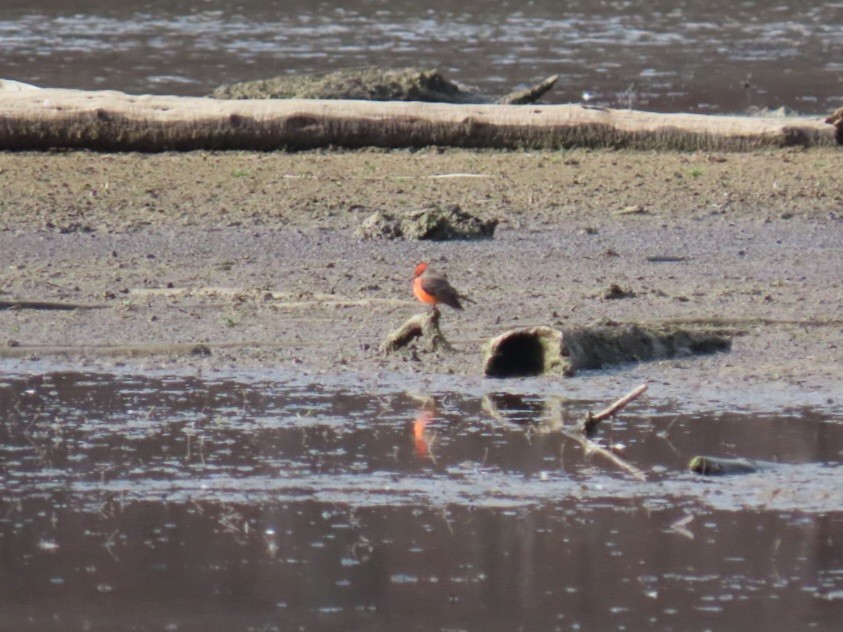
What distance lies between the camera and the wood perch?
722cm

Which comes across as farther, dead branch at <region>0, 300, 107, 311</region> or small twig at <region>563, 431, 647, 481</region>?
dead branch at <region>0, 300, 107, 311</region>

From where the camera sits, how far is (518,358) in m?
7.16

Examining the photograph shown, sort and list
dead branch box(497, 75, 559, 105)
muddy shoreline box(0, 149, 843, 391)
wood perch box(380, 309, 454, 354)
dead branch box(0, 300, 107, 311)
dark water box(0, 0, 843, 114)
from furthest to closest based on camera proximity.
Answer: dark water box(0, 0, 843, 114) < dead branch box(497, 75, 559, 105) < dead branch box(0, 300, 107, 311) < muddy shoreline box(0, 149, 843, 391) < wood perch box(380, 309, 454, 354)

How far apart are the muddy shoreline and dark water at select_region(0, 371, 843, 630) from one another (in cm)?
65

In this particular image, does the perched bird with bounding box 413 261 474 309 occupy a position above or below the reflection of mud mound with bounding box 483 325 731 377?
above

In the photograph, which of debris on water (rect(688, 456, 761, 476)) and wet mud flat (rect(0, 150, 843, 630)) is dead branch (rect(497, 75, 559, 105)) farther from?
debris on water (rect(688, 456, 761, 476))

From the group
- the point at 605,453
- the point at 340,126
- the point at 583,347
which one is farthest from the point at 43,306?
the point at 340,126

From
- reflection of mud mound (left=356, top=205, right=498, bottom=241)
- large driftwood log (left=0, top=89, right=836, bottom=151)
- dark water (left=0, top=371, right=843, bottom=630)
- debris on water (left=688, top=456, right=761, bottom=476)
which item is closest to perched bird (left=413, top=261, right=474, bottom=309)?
dark water (left=0, top=371, right=843, bottom=630)

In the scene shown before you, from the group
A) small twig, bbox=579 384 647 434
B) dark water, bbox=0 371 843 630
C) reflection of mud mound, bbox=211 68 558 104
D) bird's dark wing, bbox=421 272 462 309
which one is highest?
reflection of mud mound, bbox=211 68 558 104

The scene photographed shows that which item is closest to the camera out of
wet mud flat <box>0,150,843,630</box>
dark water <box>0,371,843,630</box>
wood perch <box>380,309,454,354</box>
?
dark water <box>0,371,843,630</box>

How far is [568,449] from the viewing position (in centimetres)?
602

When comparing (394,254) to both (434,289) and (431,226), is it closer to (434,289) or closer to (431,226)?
(431,226)

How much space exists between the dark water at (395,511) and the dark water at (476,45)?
32.8 feet

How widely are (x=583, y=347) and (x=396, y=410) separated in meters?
1.02
